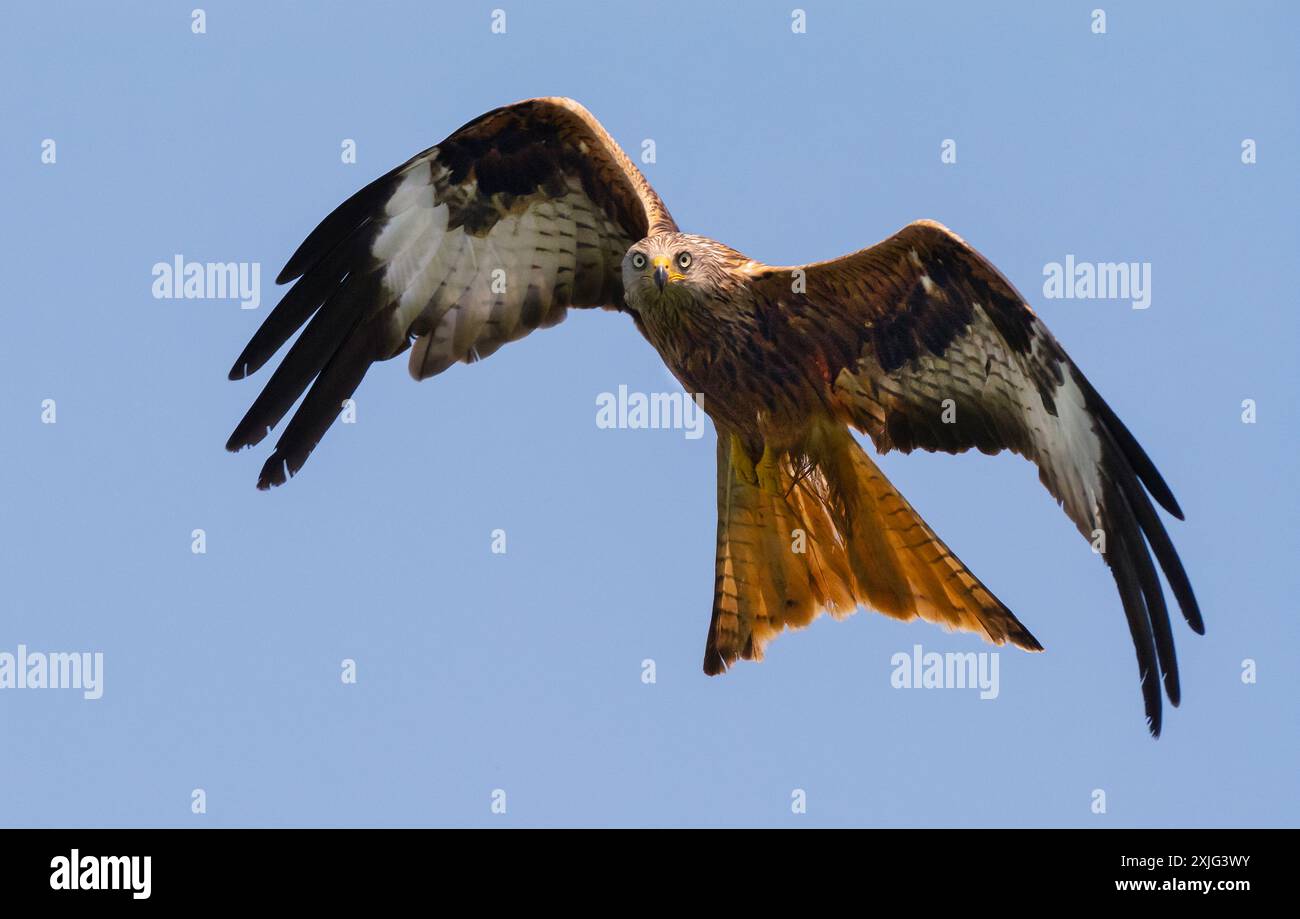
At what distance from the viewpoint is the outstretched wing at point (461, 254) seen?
11.4 metres

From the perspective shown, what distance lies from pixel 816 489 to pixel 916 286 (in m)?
1.26

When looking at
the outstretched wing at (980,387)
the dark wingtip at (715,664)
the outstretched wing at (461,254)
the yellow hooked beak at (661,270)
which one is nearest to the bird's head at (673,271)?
the yellow hooked beak at (661,270)

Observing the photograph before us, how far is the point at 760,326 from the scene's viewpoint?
10.9m

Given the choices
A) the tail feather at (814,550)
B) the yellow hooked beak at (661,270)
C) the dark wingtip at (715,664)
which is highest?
the yellow hooked beak at (661,270)

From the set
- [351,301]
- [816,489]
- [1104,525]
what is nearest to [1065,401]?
[1104,525]

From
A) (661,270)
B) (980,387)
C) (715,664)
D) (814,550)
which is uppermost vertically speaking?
(661,270)

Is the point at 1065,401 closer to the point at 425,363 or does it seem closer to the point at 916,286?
the point at 916,286

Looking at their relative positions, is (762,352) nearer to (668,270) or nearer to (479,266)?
(668,270)

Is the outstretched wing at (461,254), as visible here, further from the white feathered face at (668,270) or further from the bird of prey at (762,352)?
the white feathered face at (668,270)

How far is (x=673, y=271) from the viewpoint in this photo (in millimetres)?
10711

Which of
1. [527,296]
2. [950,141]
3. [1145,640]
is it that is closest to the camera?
[1145,640]

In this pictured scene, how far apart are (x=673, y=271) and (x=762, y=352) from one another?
26.0 inches

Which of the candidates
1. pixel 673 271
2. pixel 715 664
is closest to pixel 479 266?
pixel 673 271

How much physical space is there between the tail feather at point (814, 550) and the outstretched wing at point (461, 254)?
1442mm
